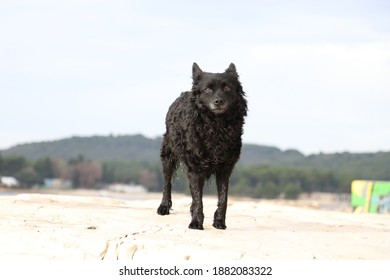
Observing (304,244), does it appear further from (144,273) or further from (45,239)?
(45,239)

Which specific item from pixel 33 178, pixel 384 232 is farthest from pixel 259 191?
pixel 384 232

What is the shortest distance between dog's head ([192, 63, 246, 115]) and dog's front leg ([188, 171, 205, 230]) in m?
1.12

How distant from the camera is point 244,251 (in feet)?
32.6

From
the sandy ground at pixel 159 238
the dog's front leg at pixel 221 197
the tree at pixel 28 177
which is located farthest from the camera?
the tree at pixel 28 177

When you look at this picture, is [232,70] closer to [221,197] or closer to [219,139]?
[219,139]

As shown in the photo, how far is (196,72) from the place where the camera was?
1170 centimetres

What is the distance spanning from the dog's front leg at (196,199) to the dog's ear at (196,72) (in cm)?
149

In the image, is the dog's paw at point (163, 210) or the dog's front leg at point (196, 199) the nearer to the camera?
the dog's front leg at point (196, 199)

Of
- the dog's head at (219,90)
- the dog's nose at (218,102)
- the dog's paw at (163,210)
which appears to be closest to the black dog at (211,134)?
the dog's head at (219,90)

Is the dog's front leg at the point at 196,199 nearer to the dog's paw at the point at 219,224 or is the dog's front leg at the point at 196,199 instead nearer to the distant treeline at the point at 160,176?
the dog's paw at the point at 219,224

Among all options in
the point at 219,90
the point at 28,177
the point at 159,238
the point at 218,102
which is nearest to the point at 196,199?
the point at 159,238

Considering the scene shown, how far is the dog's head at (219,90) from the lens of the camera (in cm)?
1109

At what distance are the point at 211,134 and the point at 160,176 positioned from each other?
397 feet

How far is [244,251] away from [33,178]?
112602 mm
